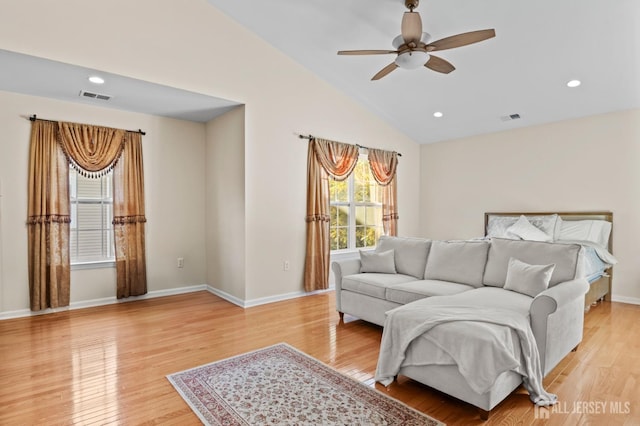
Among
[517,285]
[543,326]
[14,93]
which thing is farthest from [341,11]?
[14,93]

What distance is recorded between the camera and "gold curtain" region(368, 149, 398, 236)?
19.7 ft

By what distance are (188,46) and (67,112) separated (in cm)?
176

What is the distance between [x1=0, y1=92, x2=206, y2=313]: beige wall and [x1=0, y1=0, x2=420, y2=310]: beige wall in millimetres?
297

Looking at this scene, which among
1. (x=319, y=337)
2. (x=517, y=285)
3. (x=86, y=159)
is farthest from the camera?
(x=86, y=159)

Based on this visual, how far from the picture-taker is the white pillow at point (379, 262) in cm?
400

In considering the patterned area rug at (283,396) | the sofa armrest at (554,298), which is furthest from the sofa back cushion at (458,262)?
the patterned area rug at (283,396)

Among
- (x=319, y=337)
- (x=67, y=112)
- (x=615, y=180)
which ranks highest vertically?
(x=67, y=112)

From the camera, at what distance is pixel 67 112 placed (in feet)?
14.0

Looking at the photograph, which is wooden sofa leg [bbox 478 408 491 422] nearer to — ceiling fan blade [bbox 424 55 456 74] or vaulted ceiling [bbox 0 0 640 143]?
ceiling fan blade [bbox 424 55 456 74]

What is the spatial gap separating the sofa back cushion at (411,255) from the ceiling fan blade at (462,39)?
2.03m

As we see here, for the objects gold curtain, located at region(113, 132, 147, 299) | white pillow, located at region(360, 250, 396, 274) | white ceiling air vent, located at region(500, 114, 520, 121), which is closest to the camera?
white pillow, located at region(360, 250, 396, 274)

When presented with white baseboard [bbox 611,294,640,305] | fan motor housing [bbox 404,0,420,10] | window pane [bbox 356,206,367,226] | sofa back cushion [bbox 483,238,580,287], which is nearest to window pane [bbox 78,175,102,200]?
window pane [bbox 356,206,367,226]

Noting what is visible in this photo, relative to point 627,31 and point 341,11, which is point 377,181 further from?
point 627,31

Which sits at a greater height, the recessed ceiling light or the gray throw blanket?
the recessed ceiling light
